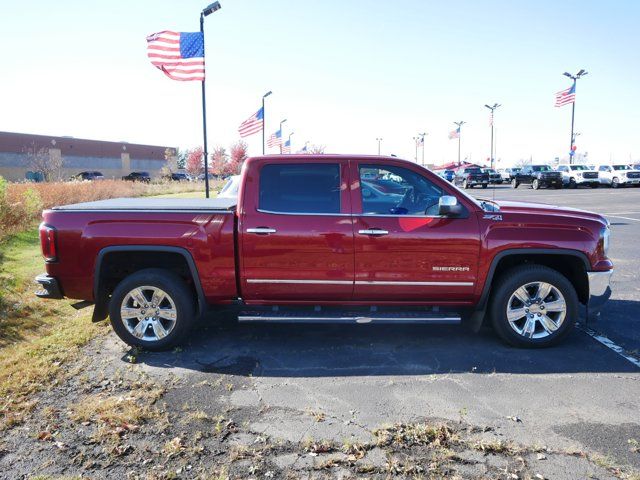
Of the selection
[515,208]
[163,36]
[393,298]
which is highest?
[163,36]

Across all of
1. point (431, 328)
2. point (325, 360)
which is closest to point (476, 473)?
point (325, 360)

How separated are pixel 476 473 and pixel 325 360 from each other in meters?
1.97

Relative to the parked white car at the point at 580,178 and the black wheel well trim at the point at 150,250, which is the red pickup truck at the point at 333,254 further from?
the parked white car at the point at 580,178

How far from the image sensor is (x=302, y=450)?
313 centimetres

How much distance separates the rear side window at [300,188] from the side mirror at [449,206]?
0.95 m

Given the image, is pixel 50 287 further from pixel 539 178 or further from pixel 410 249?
pixel 539 178

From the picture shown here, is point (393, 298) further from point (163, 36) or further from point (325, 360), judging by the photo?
point (163, 36)

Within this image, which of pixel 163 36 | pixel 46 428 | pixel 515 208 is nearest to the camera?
pixel 46 428

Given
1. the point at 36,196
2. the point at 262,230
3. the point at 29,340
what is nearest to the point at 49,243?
the point at 29,340

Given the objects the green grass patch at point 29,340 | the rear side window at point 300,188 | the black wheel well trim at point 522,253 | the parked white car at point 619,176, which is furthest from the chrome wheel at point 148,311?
the parked white car at point 619,176

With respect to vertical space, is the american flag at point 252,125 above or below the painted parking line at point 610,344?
above

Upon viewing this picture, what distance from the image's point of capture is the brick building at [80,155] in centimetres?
5572

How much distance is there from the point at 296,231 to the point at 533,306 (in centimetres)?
241

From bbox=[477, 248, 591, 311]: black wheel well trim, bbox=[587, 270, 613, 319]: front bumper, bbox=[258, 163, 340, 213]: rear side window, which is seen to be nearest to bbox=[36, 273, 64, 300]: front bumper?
bbox=[258, 163, 340, 213]: rear side window
